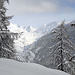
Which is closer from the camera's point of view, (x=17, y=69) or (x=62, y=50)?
(x=17, y=69)

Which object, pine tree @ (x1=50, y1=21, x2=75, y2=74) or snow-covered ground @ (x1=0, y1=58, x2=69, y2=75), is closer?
snow-covered ground @ (x1=0, y1=58, x2=69, y2=75)

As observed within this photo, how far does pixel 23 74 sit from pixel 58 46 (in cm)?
1191

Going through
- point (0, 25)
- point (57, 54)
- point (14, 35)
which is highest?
point (0, 25)

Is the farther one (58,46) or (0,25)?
(58,46)

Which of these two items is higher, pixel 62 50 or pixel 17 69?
pixel 17 69

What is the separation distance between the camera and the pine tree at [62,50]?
16375 mm

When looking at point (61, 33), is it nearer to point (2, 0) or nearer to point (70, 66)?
point (70, 66)

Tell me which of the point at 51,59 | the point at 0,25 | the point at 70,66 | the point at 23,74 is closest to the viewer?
the point at 23,74

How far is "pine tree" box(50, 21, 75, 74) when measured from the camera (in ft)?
53.7

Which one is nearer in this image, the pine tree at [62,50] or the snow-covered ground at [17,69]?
the snow-covered ground at [17,69]

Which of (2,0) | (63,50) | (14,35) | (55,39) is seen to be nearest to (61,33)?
(55,39)

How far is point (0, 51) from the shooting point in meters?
13.6

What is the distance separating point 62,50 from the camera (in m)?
16.4

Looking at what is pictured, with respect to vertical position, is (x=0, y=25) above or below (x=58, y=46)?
above
